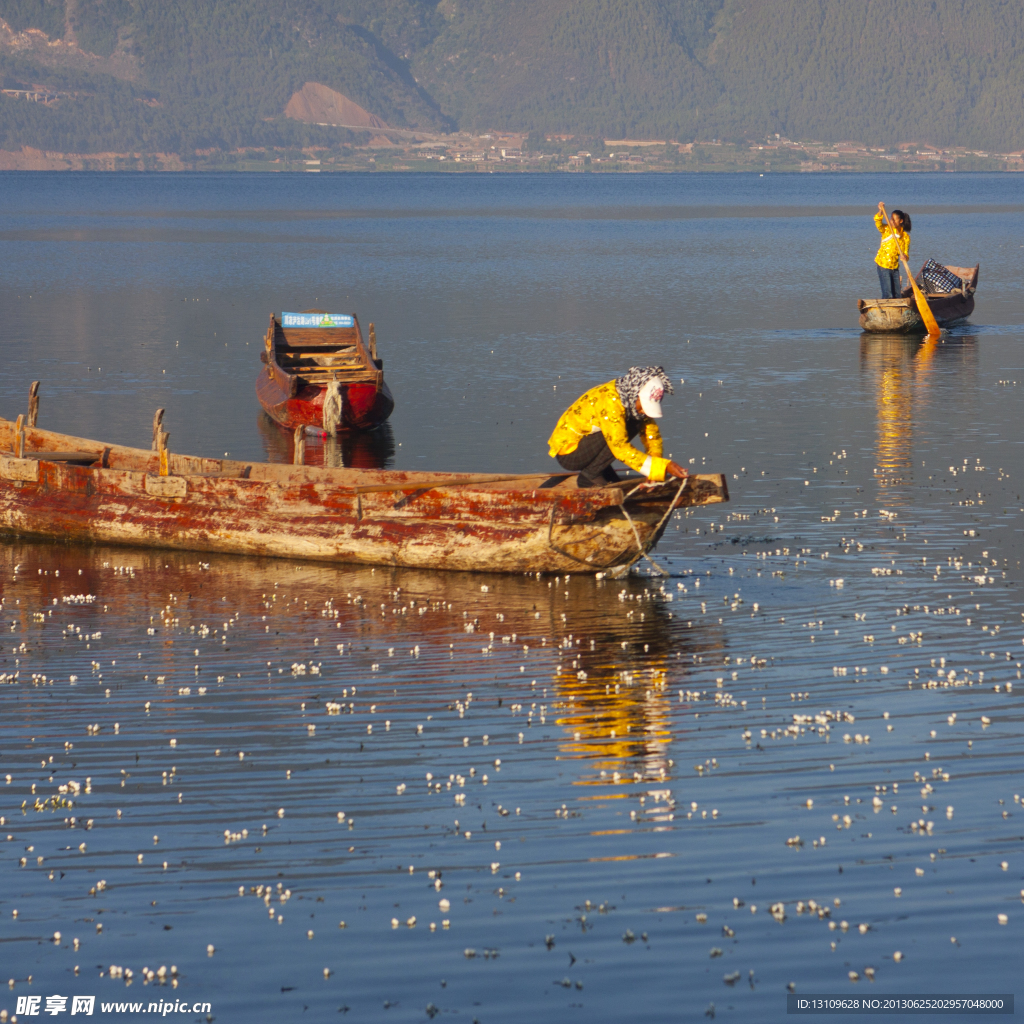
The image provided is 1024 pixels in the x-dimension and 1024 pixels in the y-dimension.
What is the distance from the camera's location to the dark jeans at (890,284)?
46.5m

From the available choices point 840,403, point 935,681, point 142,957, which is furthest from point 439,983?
point 840,403

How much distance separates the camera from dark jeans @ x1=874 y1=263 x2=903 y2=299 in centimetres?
4650

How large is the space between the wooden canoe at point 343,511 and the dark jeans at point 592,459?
0.39 meters

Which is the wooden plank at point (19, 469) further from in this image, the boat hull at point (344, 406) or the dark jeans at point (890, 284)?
the dark jeans at point (890, 284)

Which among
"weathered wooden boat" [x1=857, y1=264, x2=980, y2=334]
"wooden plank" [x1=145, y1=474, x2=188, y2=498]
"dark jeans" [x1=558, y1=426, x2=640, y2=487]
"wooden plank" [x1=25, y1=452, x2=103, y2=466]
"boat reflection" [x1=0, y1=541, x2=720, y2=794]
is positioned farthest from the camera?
"weathered wooden boat" [x1=857, y1=264, x2=980, y2=334]

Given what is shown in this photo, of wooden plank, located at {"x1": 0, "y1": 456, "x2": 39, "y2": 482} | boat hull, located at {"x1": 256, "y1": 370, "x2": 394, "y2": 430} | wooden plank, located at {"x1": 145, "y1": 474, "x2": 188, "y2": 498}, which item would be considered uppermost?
boat hull, located at {"x1": 256, "y1": 370, "x2": 394, "y2": 430}

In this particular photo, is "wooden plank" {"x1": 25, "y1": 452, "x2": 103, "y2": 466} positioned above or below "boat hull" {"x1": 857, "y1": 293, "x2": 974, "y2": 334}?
below

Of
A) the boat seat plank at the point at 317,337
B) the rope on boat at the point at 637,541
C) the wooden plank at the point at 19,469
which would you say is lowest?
the rope on boat at the point at 637,541

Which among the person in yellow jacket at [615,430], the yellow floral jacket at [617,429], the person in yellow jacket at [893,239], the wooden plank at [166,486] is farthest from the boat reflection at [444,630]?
the person in yellow jacket at [893,239]

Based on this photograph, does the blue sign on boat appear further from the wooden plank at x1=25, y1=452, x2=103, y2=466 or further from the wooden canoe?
the wooden canoe

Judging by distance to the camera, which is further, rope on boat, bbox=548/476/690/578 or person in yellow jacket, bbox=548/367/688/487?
rope on boat, bbox=548/476/690/578

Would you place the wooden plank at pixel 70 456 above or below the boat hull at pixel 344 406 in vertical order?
below

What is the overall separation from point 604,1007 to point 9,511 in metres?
16.5

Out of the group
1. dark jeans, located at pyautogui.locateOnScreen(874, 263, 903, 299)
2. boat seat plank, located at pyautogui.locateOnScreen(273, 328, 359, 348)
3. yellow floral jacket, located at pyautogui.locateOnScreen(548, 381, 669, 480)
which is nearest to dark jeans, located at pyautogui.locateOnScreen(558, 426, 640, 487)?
yellow floral jacket, located at pyautogui.locateOnScreen(548, 381, 669, 480)
